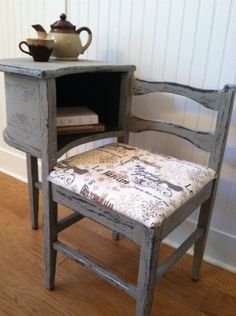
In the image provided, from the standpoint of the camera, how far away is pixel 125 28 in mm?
1233

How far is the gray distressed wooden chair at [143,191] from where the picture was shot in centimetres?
79

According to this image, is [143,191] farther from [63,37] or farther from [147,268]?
[63,37]

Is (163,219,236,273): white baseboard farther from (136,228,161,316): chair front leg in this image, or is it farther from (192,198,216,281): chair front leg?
(136,228,161,316): chair front leg

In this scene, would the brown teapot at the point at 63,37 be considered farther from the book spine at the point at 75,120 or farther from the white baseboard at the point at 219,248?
the white baseboard at the point at 219,248

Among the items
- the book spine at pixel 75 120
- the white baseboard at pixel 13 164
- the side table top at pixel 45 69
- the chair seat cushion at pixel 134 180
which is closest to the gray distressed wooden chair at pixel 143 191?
the chair seat cushion at pixel 134 180

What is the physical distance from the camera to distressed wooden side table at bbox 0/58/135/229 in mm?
866

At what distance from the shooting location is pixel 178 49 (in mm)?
1142

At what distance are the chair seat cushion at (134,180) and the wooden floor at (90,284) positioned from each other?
0.45 metres

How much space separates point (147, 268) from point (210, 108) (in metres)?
0.50

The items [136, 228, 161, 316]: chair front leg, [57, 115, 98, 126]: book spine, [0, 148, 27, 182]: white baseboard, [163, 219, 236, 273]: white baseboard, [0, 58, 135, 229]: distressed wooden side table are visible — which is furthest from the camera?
[0, 148, 27, 182]: white baseboard

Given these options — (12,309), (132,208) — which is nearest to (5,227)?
(12,309)

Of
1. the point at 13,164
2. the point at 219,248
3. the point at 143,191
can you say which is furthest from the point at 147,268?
the point at 13,164

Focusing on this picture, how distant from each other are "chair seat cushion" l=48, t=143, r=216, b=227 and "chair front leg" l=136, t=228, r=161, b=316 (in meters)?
0.05

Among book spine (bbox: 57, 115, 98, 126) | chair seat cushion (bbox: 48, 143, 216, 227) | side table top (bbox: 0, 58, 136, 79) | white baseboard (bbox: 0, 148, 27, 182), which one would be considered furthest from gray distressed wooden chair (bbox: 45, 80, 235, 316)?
white baseboard (bbox: 0, 148, 27, 182)
